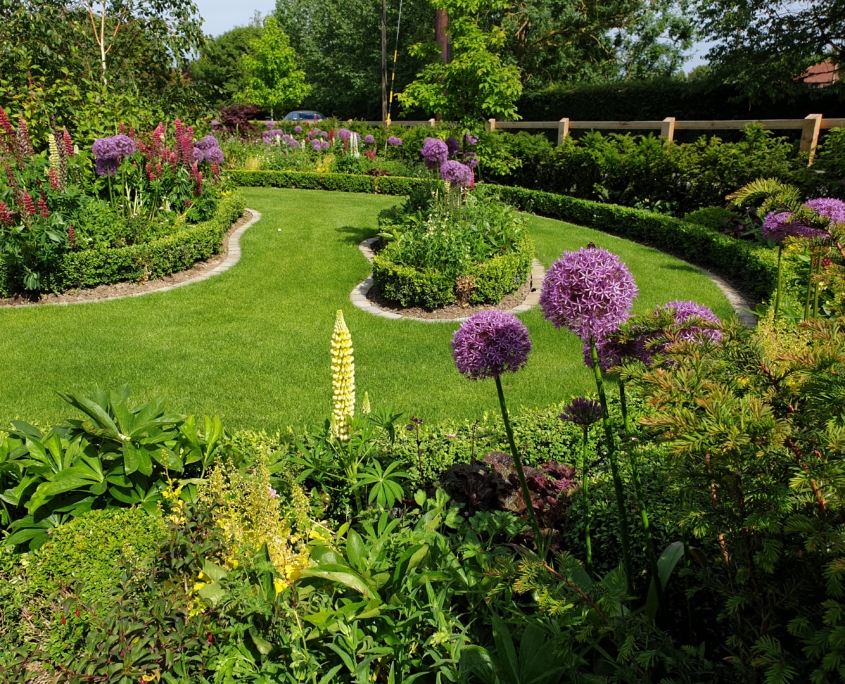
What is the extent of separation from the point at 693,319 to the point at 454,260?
520 cm

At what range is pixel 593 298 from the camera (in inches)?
67.1

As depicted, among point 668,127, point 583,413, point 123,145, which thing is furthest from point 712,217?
point 583,413

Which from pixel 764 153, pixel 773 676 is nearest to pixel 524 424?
pixel 773 676

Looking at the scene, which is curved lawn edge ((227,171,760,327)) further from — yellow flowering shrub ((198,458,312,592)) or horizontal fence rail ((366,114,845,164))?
yellow flowering shrub ((198,458,312,592))

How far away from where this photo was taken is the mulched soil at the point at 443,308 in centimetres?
659

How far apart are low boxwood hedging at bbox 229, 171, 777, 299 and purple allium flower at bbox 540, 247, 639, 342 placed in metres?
4.81

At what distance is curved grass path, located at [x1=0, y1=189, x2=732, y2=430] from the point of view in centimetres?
455

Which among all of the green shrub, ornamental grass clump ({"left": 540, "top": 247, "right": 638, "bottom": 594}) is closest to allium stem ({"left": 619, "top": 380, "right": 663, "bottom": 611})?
ornamental grass clump ({"left": 540, "top": 247, "right": 638, "bottom": 594})

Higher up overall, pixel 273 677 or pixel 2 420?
pixel 273 677

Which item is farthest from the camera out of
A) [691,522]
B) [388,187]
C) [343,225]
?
[388,187]

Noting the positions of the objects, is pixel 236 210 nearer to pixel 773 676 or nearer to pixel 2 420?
pixel 2 420

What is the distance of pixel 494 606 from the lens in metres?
2.05

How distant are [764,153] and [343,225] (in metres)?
7.08

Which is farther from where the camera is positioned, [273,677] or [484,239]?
[484,239]
